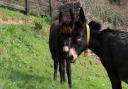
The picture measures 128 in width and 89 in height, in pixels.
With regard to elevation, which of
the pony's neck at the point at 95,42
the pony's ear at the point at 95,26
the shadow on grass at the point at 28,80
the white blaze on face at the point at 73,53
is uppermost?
the pony's ear at the point at 95,26

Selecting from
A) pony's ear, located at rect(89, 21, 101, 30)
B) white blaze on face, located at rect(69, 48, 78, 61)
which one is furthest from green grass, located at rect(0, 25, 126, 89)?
pony's ear, located at rect(89, 21, 101, 30)

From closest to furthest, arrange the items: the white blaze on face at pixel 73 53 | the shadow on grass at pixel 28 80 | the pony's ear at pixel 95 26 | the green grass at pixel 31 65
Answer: the white blaze on face at pixel 73 53
the pony's ear at pixel 95 26
the shadow on grass at pixel 28 80
the green grass at pixel 31 65

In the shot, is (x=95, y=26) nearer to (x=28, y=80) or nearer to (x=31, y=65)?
(x=28, y=80)

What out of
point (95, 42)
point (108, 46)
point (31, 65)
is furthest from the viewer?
point (31, 65)

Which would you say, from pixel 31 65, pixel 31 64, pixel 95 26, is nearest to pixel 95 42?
pixel 95 26

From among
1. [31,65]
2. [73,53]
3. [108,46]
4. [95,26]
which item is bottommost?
[31,65]

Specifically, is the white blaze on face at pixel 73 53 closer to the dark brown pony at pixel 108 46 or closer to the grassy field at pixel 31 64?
the dark brown pony at pixel 108 46

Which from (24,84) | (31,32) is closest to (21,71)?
(24,84)

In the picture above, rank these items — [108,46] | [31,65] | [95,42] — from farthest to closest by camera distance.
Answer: [31,65] → [95,42] → [108,46]

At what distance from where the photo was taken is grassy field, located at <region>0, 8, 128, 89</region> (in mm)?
13073

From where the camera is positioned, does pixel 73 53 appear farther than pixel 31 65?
No

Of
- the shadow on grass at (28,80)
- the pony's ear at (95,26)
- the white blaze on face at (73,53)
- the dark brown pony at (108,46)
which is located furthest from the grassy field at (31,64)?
the pony's ear at (95,26)

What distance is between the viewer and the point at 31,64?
16156 millimetres

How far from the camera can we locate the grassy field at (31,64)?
13.1 metres
